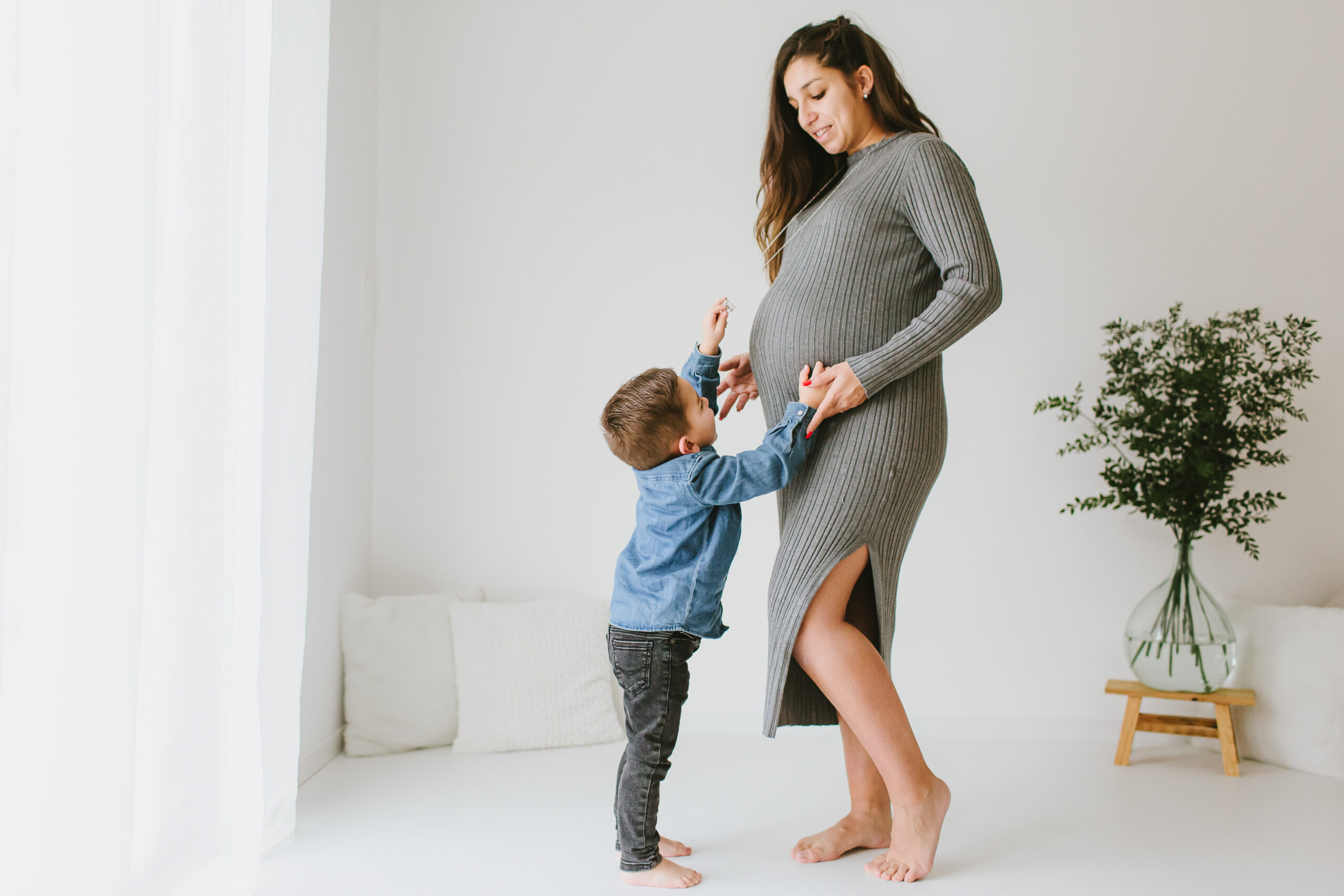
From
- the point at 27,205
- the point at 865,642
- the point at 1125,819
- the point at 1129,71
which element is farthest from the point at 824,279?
the point at 1129,71

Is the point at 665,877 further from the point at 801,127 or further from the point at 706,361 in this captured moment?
the point at 801,127

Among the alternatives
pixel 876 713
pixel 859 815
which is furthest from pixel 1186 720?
pixel 876 713

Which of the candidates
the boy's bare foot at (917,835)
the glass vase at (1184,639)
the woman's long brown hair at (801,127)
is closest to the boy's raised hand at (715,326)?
the woman's long brown hair at (801,127)

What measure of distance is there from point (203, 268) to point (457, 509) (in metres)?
1.24

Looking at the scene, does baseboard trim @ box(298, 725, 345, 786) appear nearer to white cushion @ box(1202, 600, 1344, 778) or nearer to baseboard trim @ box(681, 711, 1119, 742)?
baseboard trim @ box(681, 711, 1119, 742)

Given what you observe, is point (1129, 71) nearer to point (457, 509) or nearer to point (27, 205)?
point (457, 509)

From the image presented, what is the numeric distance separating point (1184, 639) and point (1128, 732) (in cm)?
26

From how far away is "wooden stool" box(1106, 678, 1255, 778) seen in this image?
214cm

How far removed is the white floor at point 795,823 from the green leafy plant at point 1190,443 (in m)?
0.33

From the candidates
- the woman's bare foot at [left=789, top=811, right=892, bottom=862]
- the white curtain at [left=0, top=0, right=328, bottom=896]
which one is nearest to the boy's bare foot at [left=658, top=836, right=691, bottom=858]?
the woman's bare foot at [left=789, top=811, right=892, bottom=862]

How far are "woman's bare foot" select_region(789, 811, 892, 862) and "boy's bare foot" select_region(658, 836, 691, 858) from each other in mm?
186

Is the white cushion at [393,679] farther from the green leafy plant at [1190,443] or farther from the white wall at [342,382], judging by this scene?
the green leafy plant at [1190,443]

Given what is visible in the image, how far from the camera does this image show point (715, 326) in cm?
161

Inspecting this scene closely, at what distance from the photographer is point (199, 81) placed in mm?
1294
